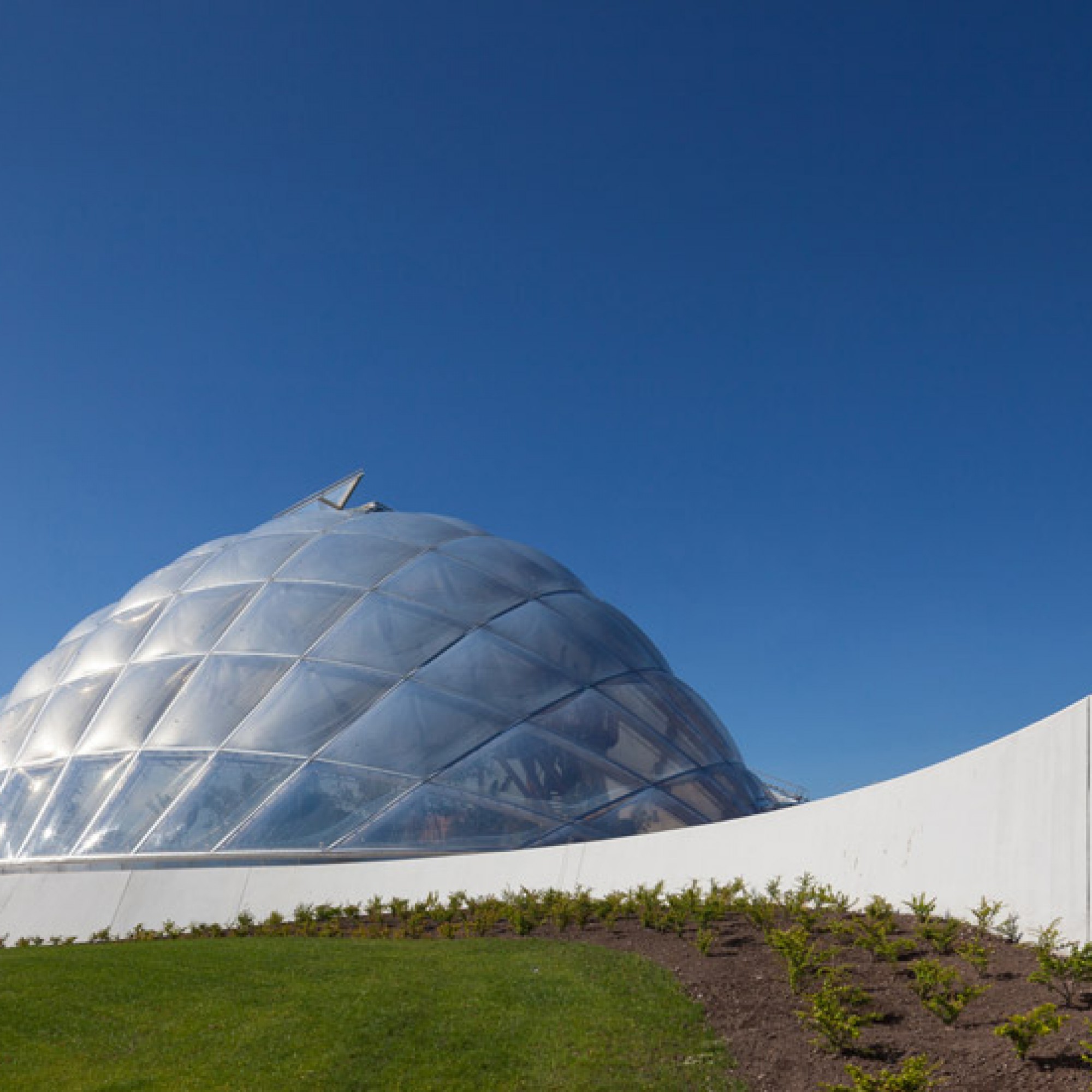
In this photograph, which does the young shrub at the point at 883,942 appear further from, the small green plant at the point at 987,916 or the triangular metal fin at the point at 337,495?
the triangular metal fin at the point at 337,495

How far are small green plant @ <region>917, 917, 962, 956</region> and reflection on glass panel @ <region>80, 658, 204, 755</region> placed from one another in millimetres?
16379

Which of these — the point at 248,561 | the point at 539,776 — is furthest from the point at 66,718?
the point at 539,776

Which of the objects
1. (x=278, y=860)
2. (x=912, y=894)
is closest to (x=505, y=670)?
(x=278, y=860)

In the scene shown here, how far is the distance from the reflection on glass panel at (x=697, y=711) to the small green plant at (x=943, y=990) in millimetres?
15139

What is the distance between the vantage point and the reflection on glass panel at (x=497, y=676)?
19.6m

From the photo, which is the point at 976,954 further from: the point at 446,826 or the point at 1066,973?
the point at 446,826

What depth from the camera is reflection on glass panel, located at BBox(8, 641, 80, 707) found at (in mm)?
24000

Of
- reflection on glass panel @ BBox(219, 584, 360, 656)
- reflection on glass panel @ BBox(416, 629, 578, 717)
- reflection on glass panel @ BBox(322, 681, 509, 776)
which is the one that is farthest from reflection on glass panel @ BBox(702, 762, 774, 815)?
reflection on glass panel @ BBox(219, 584, 360, 656)

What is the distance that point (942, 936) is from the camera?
767cm

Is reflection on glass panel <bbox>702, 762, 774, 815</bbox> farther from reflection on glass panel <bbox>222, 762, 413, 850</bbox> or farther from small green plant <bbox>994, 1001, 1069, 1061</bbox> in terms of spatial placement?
small green plant <bbox>994, 1001, 1069, 1061</bbox>

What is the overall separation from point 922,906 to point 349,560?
55.4 feet

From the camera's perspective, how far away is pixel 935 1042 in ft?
19.5

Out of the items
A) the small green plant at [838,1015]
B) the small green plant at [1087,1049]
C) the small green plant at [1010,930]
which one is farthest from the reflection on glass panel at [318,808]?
the small green plant at [1087,1049]

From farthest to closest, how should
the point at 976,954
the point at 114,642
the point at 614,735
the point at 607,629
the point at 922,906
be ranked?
the point at 114,642 → the point at 607,629 → the point at 614,735 → the point at 922,906 → the point at 976,954
